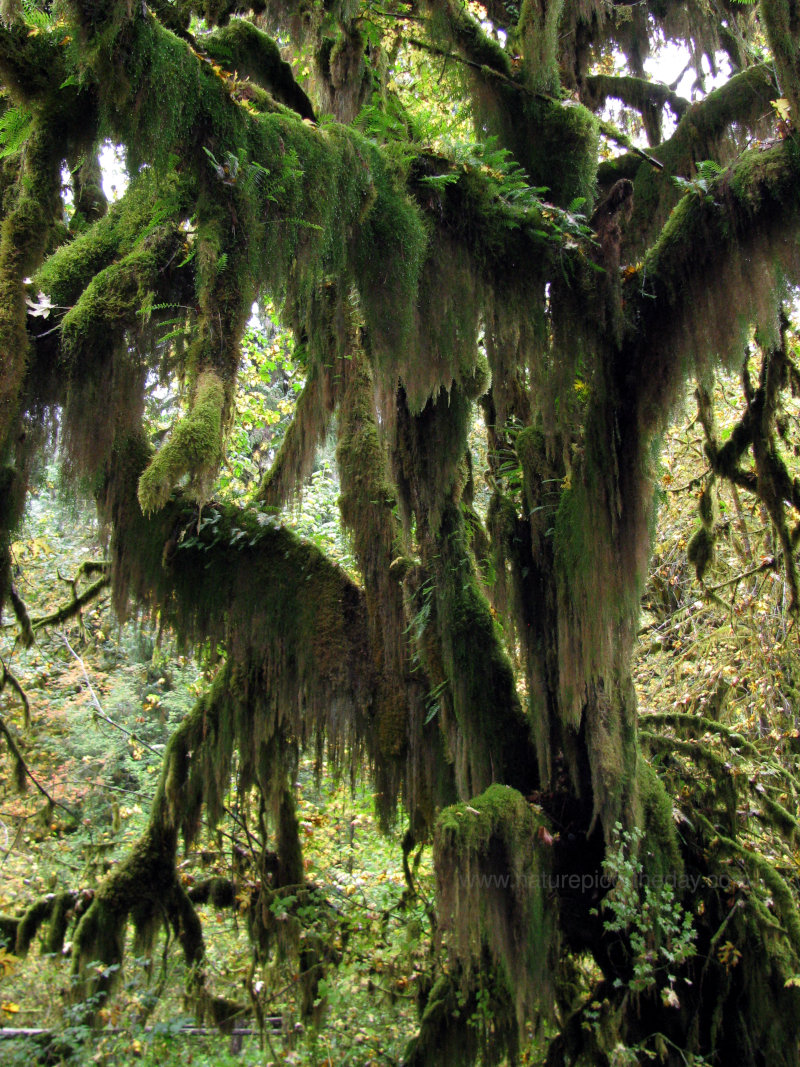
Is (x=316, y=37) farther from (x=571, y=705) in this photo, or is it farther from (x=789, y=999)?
(x=789, y=999)

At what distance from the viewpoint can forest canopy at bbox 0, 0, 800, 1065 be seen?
3303 mm

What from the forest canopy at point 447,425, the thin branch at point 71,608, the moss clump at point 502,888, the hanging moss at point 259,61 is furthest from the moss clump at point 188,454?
the thin branch at point 71,608

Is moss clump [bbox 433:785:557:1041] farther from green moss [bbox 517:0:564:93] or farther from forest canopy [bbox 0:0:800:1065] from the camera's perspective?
green moss [bbox 517:0:564:93]

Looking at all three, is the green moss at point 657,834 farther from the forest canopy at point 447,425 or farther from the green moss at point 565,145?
the green moss at point 565,145

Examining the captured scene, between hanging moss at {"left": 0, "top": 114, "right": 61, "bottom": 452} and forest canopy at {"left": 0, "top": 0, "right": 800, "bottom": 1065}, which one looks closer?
hanging moss at {"left": 0, "top": 114, "right": 61, "bottom": 452}

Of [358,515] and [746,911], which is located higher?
[358,515]

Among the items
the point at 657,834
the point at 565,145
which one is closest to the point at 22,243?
the point at 565,145

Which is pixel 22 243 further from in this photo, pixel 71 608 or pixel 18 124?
pixel 71 608

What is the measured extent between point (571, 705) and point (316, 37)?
5497mm

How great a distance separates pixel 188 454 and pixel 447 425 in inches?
137

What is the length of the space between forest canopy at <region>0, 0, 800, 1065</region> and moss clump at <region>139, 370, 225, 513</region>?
0.01m

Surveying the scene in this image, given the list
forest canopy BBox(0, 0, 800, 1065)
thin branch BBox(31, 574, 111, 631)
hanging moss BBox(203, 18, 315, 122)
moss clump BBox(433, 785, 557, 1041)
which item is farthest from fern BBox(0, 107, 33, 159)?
thin branch BBox(31, 574, 111, 631)

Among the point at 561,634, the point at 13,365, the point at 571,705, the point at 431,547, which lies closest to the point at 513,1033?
the point at 571,705

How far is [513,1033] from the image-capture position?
228 inches
